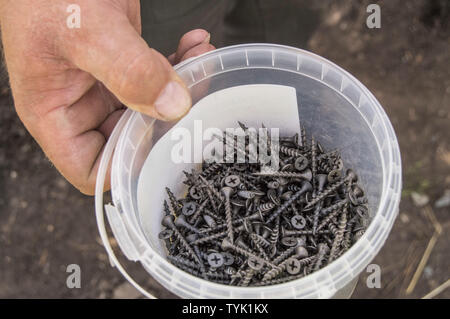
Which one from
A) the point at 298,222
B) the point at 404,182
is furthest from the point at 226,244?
the point at 404,182

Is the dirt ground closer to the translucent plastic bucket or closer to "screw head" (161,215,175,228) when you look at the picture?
"screw head" (161,215,175,228)

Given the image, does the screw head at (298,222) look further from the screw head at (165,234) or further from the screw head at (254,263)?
the screw head at (165,234)

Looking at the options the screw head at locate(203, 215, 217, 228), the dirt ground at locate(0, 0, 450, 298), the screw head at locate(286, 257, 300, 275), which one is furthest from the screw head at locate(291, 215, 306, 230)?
the dirt ground at locate(0, 0, 450, 298)

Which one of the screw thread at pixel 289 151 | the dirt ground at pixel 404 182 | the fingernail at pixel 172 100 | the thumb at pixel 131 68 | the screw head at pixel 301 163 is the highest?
the thumb at pixel 131 68

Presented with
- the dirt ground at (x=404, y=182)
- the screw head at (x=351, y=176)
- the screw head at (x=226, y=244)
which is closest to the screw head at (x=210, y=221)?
the screw head at (x=226, y=244)

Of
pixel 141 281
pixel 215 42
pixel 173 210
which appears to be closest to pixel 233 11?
pixel 215 42

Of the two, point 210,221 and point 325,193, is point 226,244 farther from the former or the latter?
point 325,193
